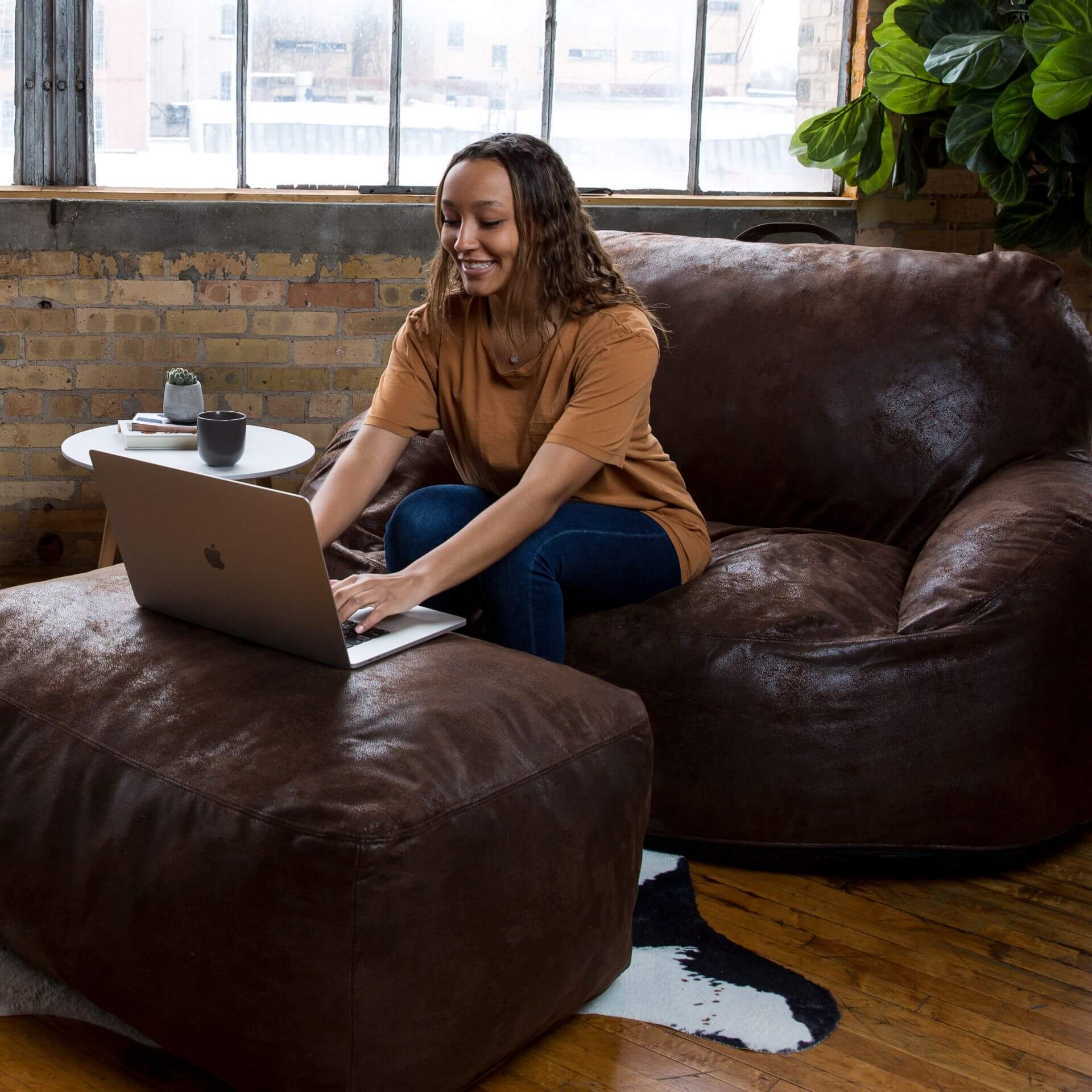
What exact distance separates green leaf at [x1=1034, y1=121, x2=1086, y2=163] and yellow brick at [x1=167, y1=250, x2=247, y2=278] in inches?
74.7

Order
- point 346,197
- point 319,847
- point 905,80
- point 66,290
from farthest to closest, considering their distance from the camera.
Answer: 1. point 346,197
2. point 66,290
3. point 905,80
4. point 319,847

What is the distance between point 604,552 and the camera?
2.01 meters

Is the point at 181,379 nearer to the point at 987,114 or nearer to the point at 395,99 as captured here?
the point at 395,99

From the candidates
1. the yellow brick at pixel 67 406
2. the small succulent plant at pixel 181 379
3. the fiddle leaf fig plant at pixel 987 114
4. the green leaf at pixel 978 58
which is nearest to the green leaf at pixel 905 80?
the fiddle leaf fig plant at pixel 987 114

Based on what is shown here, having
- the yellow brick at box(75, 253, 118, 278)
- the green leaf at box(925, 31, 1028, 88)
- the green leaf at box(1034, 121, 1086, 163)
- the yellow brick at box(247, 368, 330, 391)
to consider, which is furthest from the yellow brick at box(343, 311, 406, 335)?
the green leaf at box(1034, 121, 1086, 163)

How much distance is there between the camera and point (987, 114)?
2984mm

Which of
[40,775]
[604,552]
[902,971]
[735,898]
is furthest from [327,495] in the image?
Answer: [902,971]

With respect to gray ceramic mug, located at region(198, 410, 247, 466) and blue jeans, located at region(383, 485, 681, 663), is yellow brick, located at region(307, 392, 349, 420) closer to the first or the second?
gray ceramic mug, located at region(198, 410, 247, 466)

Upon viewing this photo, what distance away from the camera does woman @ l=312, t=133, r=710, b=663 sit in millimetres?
1966

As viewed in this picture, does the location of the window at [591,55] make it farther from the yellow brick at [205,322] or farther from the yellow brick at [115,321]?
the yellow brick at [115,321]

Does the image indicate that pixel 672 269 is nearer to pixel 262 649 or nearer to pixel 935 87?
pixel 935 87

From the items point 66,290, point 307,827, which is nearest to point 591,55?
point 66,290

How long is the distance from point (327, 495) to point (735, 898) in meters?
0.89

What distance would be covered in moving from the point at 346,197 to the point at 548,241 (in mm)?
1434
